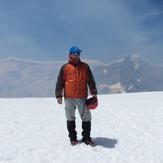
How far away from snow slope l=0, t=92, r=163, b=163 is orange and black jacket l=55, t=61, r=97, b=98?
4.39 feet

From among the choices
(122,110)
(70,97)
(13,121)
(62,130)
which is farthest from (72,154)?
(122,110)

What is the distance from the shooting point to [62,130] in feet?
34.8

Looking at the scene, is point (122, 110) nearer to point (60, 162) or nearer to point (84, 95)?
point (84, 95)

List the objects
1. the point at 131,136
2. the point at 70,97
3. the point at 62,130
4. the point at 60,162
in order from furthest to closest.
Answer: the point at 62,130 < the point at 131,136 < the point at 70,97 < the point at 60,162

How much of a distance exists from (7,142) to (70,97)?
2.12 m

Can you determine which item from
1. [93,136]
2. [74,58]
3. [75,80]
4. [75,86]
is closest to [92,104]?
[75,86]

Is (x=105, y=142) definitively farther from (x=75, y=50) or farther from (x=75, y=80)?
(x=75, y=50)

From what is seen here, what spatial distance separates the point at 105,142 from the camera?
9.03 metres

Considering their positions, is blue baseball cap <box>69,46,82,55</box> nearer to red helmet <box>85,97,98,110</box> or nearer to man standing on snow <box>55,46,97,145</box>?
man standing on snow <box>55,46,97,145</box>

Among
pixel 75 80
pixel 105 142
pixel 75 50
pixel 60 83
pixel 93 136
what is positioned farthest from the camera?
pixel 93 136

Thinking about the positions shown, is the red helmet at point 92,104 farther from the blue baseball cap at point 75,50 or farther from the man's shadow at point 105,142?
the blue baseball cap at point 75,50

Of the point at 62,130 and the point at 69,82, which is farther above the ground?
the point at 69,82

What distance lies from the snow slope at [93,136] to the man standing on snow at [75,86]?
0.67 metres

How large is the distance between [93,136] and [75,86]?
2078 millimetres
